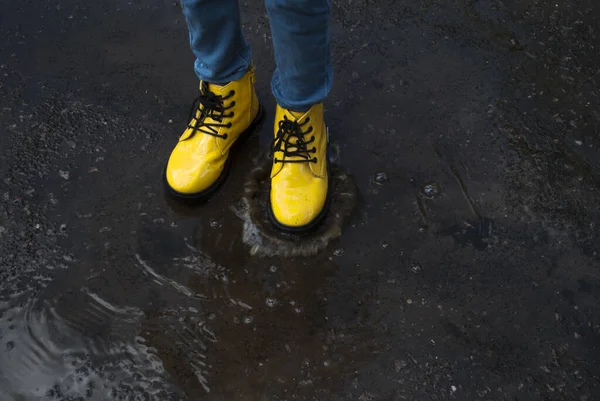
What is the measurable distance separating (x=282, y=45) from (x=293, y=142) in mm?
363

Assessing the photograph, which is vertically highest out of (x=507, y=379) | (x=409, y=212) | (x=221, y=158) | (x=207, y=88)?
(x=207, y=88)

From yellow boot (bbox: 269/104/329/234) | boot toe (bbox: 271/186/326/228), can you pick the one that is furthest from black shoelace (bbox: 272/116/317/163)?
boot toe (bbox: 271/186/326/228)

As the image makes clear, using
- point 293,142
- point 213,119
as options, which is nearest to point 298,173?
point 293,142

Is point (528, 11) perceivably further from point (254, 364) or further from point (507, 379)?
point (254, 364)

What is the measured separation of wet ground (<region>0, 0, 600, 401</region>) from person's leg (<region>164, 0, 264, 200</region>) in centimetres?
9

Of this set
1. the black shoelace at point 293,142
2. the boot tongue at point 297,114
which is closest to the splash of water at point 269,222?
the black shoelace at point 293,142

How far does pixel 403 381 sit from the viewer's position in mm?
1520

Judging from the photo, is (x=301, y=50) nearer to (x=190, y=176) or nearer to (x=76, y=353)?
(x=190, y=176)

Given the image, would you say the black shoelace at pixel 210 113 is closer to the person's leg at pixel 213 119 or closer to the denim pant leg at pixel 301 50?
the person's leg at pixel 213 119

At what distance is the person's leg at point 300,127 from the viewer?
1495mm

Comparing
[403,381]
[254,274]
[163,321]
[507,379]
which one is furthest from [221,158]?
[507,379]

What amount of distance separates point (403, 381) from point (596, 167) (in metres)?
1.03

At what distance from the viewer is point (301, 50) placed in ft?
4.90

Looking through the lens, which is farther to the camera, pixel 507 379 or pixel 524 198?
pixel 524 198
